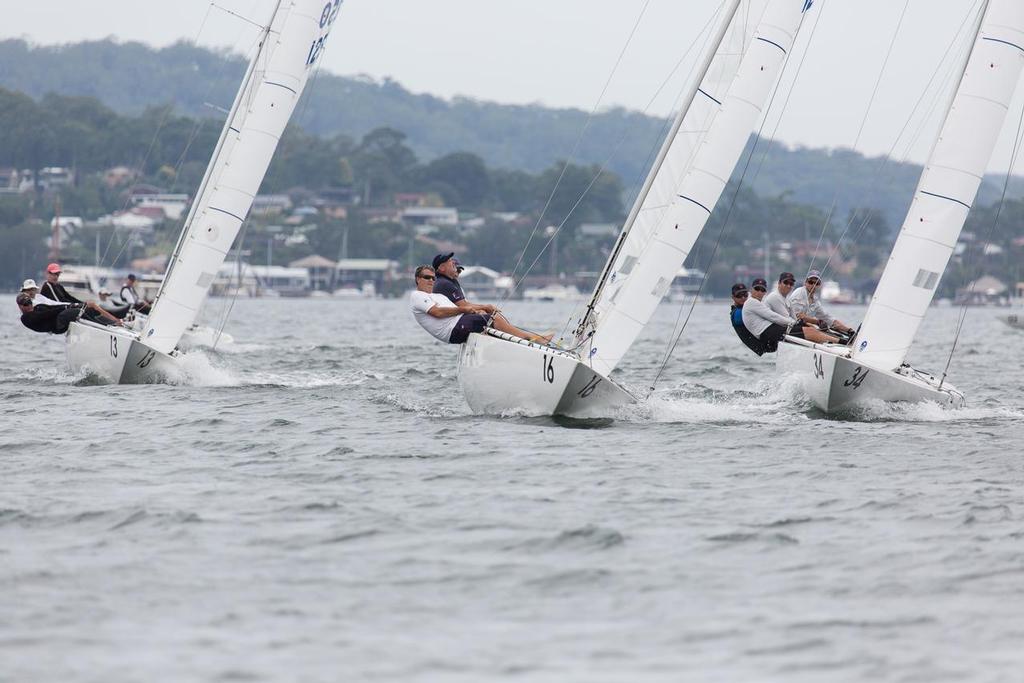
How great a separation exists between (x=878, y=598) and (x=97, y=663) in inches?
121

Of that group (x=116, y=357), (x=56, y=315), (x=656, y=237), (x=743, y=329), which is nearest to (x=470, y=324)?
(x=656, y=237)

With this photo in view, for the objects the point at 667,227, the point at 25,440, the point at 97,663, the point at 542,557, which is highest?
the point at 667,227

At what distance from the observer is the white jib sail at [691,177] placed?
12.8 meters

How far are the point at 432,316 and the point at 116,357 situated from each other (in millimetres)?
4970

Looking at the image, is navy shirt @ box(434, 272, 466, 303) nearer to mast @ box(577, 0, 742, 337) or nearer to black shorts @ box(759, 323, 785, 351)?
mast @ box(577, 0, 742, 337)

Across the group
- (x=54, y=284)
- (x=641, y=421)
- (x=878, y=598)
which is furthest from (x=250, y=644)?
(x=54, y=284)

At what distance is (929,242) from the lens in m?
13.7

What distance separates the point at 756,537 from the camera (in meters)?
7.54

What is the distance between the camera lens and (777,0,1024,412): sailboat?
13445mm

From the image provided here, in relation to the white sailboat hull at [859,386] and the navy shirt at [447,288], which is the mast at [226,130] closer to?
the navy shirt at [447,288]

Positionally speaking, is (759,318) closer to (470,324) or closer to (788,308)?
(788,308)

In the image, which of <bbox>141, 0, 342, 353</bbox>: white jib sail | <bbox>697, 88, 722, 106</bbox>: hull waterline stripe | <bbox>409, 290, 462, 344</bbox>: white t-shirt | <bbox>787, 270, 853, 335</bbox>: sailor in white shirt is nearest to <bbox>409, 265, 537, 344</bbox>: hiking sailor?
<bbox>409, 290, 462, 344</bbox>: white t-shirt

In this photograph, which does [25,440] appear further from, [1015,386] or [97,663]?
[1015,386]

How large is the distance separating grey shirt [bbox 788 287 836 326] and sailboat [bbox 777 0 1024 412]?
4.20 ft
